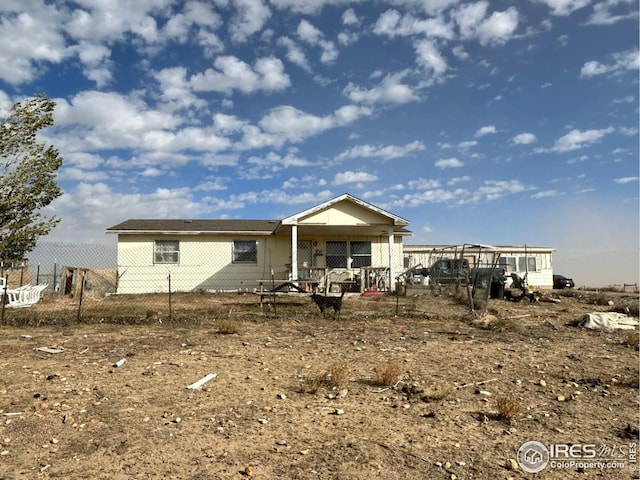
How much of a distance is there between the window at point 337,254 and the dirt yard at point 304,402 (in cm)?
1235

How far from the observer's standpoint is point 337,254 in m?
21.3

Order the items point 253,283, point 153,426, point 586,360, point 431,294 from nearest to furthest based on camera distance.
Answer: point 153,426 → point 586,360 → point 431,294 → point 253,283

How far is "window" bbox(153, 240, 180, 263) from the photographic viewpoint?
790 inches

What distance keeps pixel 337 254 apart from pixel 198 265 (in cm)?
630

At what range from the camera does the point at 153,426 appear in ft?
13.5

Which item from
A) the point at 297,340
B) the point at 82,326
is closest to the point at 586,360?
the point at 297,340

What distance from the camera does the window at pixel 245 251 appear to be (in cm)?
2075

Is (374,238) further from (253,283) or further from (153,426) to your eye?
(153,426)

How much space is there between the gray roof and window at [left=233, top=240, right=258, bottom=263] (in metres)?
0.58

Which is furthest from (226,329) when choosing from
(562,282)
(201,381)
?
(562,282)

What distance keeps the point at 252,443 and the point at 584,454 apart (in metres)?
2.79

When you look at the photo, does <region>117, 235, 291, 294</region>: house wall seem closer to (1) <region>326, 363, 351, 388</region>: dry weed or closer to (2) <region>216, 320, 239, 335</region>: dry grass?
(2) <region>216, 320, 239, 335</region>: dry grass

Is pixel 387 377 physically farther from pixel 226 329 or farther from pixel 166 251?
pixel 166 251

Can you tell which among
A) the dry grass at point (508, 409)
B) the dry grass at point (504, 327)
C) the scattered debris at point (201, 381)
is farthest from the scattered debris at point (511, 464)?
the dry grass at point (504, 327)
